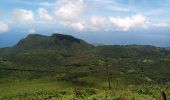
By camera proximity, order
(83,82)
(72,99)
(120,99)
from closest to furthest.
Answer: (120,99)
(72,99)
(83,82)

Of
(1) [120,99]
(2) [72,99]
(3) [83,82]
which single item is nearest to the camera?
(1) [120,99]

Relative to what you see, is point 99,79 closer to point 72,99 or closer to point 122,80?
point 122,80

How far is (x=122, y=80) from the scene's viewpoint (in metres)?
197

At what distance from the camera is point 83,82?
186 metres

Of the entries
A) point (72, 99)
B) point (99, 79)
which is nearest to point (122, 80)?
point (99, 79)

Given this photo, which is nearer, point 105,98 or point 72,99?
point 105,98

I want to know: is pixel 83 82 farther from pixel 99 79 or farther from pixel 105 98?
pixel 105 98

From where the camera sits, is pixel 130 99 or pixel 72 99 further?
pixel 72 99

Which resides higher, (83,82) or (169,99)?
(169,99)

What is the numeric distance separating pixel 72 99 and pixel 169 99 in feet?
26.8

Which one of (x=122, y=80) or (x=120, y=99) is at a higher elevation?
(x=120, y=99)

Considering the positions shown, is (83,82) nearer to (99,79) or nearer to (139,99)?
(99,79)

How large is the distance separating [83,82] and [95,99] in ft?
524

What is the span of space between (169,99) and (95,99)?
19.7ft
